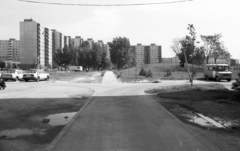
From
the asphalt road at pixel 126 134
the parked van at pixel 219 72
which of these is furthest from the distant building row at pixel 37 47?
the asphalt road at pixel 126 134

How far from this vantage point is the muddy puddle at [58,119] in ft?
24.8

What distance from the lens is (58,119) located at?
26.8ft

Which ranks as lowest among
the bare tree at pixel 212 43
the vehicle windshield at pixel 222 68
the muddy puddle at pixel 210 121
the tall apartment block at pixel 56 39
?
the muddy puddle at pixel 210 121

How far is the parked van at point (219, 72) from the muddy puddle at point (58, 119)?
26819mm

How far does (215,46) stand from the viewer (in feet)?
218

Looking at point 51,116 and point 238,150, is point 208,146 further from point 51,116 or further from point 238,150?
point 51,116

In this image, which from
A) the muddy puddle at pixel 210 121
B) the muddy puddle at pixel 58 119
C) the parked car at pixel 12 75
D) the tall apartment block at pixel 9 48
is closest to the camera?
the muddy puddle at pixel 210 121

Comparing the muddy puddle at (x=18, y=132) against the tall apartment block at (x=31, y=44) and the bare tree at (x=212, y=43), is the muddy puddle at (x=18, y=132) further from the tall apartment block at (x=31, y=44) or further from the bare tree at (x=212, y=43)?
the tall apartment block at (x=31, y=44)

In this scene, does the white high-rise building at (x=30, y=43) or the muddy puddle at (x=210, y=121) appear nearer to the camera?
the muddy puddle at (x=210, y=121)

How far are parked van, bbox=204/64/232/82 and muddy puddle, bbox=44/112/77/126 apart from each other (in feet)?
88.0

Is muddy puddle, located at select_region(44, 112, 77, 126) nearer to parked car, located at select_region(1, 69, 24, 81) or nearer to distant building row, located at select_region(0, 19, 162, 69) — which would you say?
parked car, located at select_region(1, 69, 24, 81)

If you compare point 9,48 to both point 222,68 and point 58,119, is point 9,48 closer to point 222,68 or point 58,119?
point 222,68

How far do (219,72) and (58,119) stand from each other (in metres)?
28.0

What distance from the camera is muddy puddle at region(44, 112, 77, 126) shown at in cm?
755
